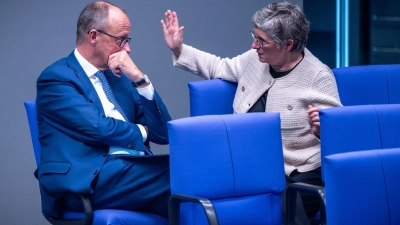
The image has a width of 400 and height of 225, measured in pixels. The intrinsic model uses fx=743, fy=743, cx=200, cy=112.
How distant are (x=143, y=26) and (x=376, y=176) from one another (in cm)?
229

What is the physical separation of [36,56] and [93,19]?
3.54 feet

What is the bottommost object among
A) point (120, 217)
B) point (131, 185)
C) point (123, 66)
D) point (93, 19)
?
point (120, 217)

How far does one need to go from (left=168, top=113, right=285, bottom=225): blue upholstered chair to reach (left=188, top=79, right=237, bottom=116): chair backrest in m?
0.57

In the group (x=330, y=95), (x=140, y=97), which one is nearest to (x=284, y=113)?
(x=330, y=95)

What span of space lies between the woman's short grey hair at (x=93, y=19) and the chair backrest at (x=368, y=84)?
118 cm

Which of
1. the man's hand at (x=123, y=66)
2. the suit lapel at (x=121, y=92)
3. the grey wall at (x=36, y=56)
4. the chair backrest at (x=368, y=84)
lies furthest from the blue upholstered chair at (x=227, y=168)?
the grey wall at (x=36, y=56)

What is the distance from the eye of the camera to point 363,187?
8.15 feet

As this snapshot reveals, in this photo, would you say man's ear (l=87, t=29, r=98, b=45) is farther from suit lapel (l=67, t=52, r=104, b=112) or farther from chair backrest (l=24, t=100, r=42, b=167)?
chair backrest (l=24, t=100, r=42, b=167)

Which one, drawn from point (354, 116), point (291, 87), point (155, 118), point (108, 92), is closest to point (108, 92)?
point (108, 92)

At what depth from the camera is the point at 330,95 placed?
338 centimetres

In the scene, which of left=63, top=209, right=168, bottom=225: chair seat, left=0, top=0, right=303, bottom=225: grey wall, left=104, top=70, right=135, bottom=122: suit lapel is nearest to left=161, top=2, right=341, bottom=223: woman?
left=104, top=70, right=135, bottom=122: suit lapel

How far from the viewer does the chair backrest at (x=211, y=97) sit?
348cm

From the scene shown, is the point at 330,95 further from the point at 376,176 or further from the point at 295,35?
the point at 376,176

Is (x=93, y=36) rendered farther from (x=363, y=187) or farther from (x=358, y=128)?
(x=363, y=187)
